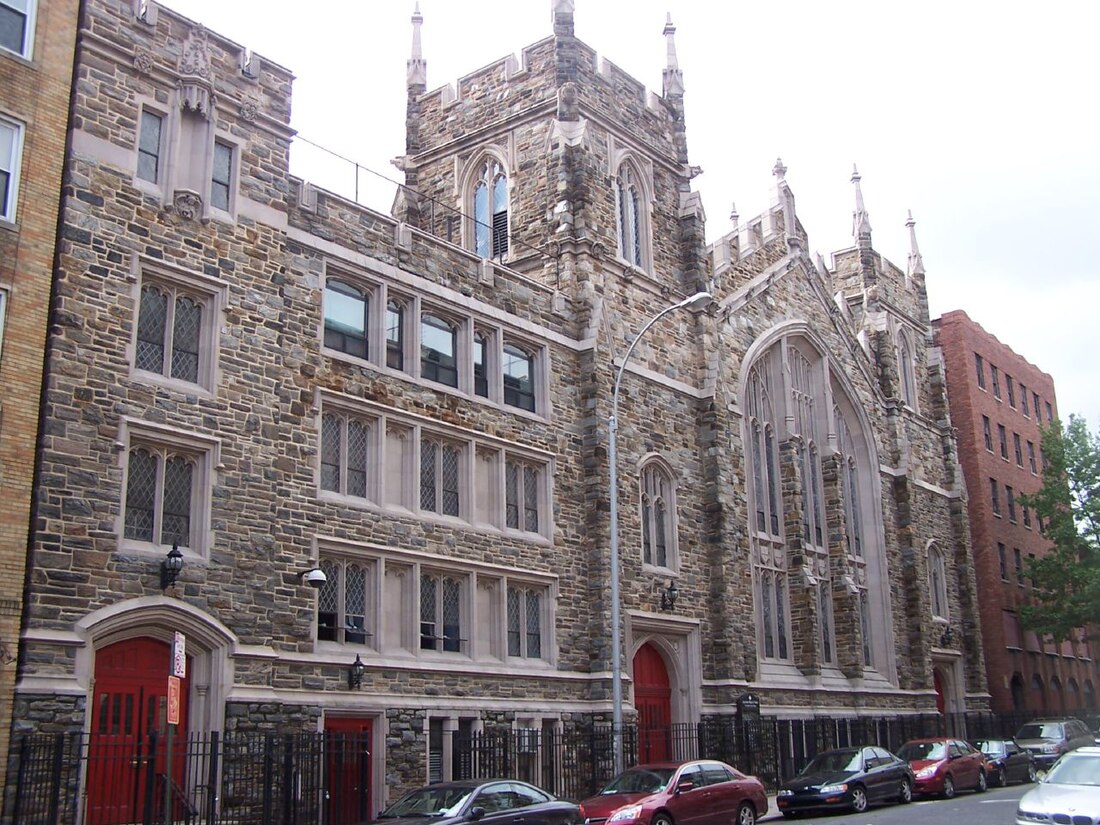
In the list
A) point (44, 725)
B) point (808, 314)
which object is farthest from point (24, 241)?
point (808, 314)

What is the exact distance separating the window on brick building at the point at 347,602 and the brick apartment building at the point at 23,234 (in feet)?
20.2

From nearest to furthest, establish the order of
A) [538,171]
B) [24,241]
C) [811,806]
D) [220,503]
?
[24,241]
[220,503]
[811,806]
[538,171]

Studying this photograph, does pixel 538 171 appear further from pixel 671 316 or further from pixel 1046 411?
pixel 1046 411

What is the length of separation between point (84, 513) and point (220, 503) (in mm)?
2567

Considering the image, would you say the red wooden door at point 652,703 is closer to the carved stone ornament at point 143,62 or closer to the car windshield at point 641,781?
the car windshield at point 641,781

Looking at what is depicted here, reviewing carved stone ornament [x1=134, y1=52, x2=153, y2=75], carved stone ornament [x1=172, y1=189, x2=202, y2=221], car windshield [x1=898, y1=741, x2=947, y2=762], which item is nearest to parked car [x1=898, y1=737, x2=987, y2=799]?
car windshield [x1=898, y1=741, x2=947, y2=762]

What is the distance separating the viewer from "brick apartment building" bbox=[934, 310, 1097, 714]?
168ft

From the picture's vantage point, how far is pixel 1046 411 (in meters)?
62.2

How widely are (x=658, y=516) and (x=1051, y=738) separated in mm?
15652

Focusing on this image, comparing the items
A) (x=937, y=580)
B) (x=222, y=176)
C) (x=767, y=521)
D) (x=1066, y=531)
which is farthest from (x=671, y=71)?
(x=1066, y=531)

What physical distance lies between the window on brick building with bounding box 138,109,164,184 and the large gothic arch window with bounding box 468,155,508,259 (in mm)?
12158

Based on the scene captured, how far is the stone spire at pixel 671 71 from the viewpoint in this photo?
118 feet

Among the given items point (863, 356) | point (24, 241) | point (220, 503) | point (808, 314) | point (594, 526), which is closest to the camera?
point (24, 241)

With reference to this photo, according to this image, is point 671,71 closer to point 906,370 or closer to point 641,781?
point 906,370
